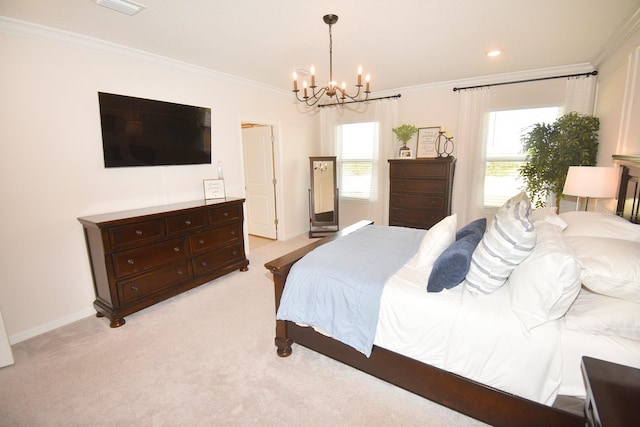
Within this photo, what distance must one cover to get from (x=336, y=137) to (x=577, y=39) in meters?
3.53

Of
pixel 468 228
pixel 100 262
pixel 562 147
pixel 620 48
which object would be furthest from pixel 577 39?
pixel 100 262

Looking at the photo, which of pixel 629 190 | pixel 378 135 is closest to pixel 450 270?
pixel 629 190

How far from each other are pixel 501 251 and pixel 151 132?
3.46m

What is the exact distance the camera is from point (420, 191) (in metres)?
4.38

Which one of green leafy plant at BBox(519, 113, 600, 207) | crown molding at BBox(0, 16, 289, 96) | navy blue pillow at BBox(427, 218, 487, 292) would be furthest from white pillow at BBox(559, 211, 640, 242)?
crown molding at BBox(0, 16, 289, 96)

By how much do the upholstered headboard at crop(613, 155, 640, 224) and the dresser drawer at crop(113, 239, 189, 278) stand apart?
3902mm

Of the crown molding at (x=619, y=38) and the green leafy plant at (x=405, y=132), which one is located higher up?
the crown molding at (x=619, y=38)

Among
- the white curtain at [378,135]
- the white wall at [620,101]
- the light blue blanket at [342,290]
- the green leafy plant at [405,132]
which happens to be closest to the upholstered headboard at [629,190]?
the white wall at [620,101]

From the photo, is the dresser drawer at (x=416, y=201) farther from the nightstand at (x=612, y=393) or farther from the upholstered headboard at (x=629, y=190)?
the nightstand at (x=612, y=393)

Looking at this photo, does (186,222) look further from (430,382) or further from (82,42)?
(430,382)

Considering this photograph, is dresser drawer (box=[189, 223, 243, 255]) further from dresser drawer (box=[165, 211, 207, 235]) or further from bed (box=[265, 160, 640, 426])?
bed (box=[265, 160, 640, 426])

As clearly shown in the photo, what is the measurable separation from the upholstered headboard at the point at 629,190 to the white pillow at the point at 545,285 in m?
1.10

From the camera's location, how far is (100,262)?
2.64 m

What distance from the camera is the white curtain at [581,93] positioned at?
3531 mm
